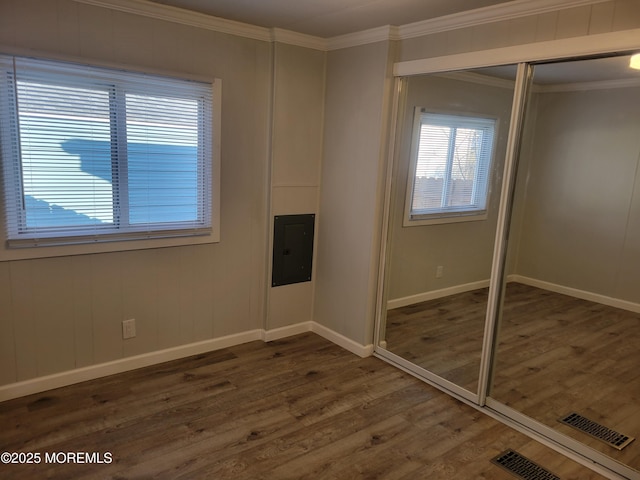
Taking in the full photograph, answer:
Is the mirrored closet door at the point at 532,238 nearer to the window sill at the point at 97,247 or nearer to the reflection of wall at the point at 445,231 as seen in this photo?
the reflection of wall at the point at 445,231

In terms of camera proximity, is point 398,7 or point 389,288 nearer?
point 398,7

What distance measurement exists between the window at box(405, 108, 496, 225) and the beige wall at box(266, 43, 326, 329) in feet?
2.73

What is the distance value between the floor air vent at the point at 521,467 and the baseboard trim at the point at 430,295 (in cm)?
101

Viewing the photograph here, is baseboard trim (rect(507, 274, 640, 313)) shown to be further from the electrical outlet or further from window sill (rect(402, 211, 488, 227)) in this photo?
the electrical outlet

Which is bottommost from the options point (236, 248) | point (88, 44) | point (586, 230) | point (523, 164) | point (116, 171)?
point (236, 248)

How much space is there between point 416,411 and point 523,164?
1.64 m

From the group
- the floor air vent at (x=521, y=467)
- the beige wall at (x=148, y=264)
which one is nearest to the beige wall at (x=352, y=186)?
the beige wall at (x=148, y=264)

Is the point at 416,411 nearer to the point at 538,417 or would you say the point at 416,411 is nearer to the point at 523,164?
the point at 538,417

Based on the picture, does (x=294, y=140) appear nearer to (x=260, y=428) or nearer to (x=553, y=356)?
(x=260, y=428)

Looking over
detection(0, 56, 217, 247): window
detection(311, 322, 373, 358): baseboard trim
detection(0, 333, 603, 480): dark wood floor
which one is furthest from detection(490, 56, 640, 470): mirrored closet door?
detection(0, 56, 217, 247): window

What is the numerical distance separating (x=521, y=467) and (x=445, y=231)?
1570mm

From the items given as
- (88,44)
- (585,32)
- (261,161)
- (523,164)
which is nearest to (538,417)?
(523,164)

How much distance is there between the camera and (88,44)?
2.73 m

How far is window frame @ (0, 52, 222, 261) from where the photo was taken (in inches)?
102
